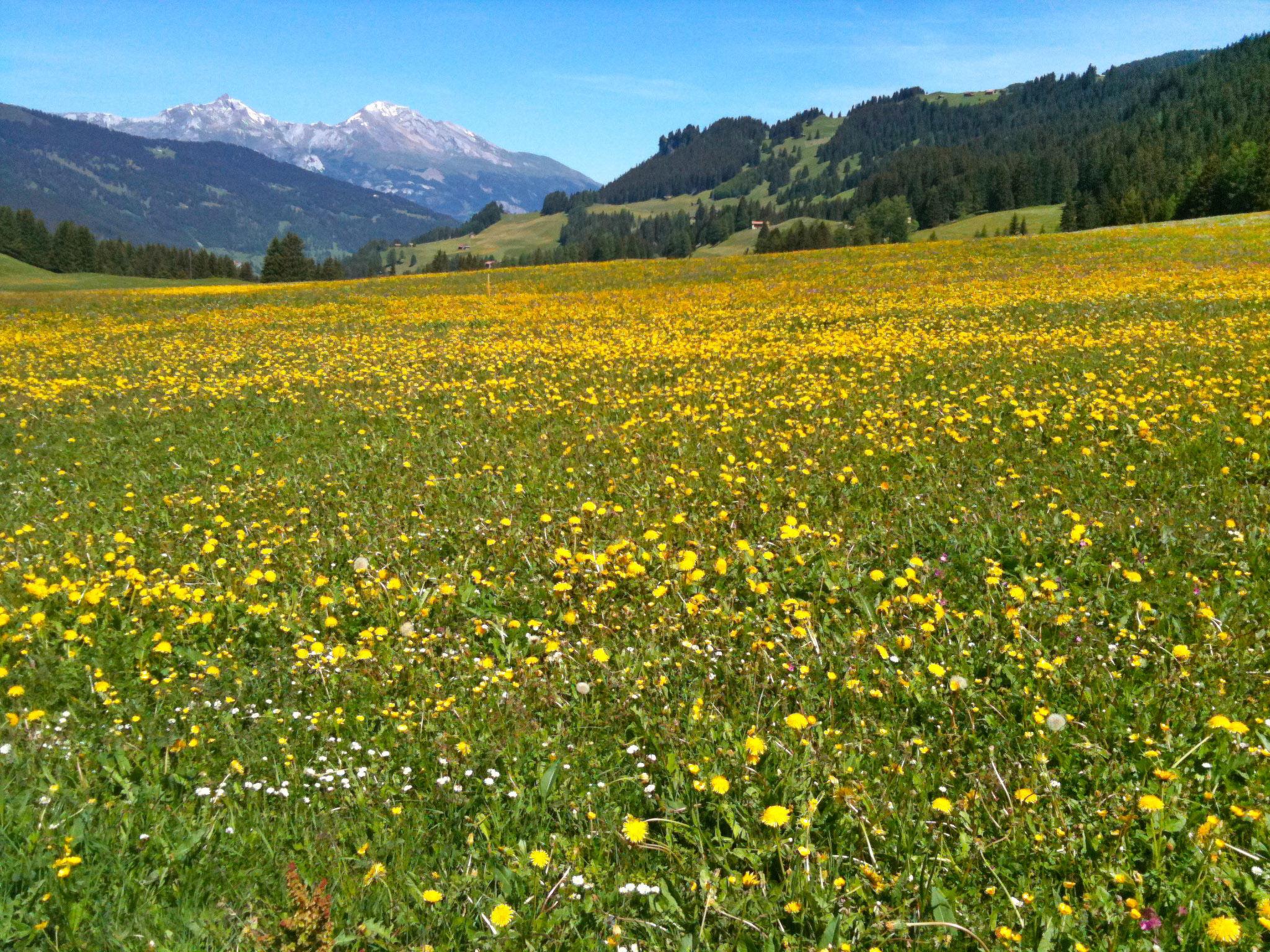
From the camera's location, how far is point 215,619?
4.88 meters

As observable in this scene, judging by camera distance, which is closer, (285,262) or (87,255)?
(285,262)

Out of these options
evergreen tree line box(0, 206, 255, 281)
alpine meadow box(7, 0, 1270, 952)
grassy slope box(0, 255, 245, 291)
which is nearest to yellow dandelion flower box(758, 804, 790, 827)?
alpine meadow box(7, 0, 1270, 952)

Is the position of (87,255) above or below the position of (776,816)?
above

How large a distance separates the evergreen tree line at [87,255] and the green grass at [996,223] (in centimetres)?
12191

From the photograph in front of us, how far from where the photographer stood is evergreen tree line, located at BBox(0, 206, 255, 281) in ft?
339

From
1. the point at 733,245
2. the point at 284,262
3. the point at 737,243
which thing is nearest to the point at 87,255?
the point at 284,262

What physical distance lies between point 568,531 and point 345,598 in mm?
1939

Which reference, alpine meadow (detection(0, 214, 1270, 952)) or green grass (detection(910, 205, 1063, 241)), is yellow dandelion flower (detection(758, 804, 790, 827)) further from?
green grass (detection(910, 205, 1063, 241))

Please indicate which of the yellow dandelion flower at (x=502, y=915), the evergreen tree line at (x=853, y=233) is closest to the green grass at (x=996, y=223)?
the evergreen tree line at (x=853, y=233)

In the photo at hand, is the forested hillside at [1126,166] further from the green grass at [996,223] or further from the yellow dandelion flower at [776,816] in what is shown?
the yellow dandelion flower at [776,816]

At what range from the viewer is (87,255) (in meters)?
107

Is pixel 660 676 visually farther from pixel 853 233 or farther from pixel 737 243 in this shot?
pixel 737 243

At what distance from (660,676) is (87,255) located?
13959 centimetres

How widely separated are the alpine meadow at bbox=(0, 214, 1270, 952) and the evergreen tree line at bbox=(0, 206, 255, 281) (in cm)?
11615
